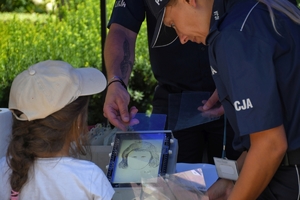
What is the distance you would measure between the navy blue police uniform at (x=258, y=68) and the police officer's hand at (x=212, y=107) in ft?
2.59

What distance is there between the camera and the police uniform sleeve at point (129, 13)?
116 inches

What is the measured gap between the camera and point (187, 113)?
8.66ft

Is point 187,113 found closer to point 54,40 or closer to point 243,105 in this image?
point 243,105

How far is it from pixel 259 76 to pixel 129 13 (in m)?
1.37

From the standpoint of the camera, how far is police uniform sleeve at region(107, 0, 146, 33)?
9.64 ft

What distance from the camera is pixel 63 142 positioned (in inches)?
78.2

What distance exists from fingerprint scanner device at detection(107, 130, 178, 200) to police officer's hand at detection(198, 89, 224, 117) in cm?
43

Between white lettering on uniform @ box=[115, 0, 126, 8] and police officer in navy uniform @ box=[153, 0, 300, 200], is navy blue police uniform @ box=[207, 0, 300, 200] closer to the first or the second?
police officer in navy uniform @ box=[153, 0, 300, 200]

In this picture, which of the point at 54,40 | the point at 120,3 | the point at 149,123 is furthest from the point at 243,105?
the point at 54,40

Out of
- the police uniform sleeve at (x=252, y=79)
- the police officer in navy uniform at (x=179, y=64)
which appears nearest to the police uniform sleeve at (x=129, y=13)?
the police officer in navy uniform at (x=179, y=64)

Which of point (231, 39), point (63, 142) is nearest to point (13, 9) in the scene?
point (63, 142)

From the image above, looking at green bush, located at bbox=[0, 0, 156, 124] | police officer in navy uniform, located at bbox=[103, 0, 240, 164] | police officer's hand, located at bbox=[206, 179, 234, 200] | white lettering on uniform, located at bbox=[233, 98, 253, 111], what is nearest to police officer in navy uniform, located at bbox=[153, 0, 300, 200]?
white lettering on uniform, located at bbox=[233, 98, 253, 111]

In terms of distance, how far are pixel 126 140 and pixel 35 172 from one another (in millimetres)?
457

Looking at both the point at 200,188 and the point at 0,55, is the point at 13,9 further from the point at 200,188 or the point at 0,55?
the point at 200,188
